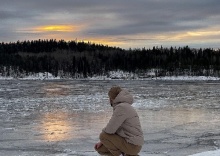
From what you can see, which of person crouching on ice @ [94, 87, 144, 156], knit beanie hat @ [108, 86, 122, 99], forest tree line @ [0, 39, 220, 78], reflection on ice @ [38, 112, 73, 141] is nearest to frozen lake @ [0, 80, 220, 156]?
reflection on ice @ [38, 112, 73, 141]

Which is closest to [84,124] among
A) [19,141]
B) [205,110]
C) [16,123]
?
[16,123]

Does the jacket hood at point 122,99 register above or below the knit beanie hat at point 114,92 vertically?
below

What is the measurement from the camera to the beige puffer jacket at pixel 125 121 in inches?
182

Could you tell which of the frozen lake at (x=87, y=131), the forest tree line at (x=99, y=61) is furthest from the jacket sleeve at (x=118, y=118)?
the forest tree line at (x=99, y=61)

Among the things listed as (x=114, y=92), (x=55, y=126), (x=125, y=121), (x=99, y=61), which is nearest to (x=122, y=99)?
(x=114, y=92)

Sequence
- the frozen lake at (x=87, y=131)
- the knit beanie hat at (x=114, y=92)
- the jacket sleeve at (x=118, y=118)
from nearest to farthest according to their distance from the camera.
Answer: the jacket sleeve at (x=118, y=118)
the knit beanie hat at (x=114, y=92)
the frozen lake at (x=87, y=131)

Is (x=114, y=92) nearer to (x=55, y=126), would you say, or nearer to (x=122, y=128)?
(x=122, y=128)

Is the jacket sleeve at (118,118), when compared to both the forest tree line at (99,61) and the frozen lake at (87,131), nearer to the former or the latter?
the frozen lake at (87,131)

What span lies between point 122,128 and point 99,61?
355 ft

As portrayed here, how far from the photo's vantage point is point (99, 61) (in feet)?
370

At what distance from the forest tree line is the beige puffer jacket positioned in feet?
318

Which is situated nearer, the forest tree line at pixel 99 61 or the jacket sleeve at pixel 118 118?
the jacket sleeve at pixel 118 118

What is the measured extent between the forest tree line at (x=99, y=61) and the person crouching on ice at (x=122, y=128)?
318ft

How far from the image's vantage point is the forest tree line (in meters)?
106
